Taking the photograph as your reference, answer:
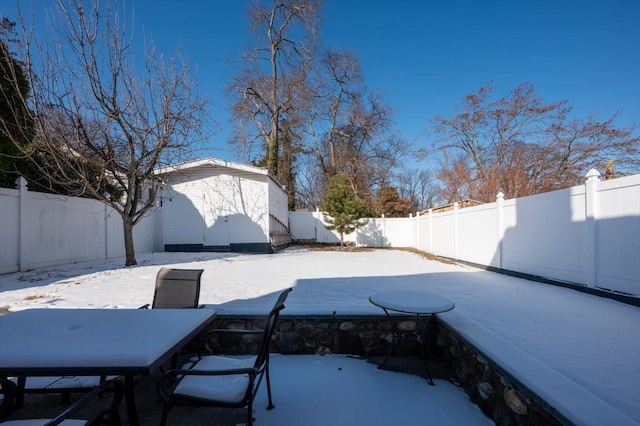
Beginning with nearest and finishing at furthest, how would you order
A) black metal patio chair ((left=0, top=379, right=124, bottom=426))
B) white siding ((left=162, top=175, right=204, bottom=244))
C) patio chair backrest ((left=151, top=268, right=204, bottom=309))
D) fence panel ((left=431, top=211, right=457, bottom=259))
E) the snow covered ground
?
black metal patio chair ((left=0, top=379, right=124, bottom=426)), the snow covered ground, patio chair backrest ((left=151, top=268, right=204, bottom=309)), fence panel ((left=431, top=211, right=457, bottom=259)), white siding ((left=162, top=175, right=204, bottom=244))

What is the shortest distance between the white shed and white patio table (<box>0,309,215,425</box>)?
10185 millimetres

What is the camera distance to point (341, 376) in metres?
2.76

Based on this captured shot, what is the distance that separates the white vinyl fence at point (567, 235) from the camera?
400 centimetres

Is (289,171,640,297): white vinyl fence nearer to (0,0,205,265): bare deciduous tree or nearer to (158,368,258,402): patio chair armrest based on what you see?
(158,368,258,402): patio chair armrest

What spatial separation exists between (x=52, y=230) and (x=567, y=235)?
37.2ft

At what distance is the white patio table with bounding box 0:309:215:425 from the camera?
1472 mm

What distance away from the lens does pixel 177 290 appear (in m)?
3.10

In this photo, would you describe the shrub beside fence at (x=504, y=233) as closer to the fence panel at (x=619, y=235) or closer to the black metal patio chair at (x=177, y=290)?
the fence panel at (x=619, y=235)

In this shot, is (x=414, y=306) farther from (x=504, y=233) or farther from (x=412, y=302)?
(x=504, y=233)

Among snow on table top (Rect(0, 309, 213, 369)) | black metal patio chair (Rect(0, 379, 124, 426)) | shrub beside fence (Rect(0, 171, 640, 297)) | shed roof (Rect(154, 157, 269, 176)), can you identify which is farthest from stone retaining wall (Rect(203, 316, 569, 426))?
shed roof (Rect(154, 157, 269, 176))

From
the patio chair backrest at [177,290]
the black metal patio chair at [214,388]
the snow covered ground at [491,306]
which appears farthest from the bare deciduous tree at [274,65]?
the black metal patio chair at [214,388]

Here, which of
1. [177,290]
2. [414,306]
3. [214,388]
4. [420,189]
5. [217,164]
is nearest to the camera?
[214,388]

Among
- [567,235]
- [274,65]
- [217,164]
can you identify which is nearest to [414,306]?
[567,235]

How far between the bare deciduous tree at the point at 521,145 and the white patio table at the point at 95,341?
1745cm
